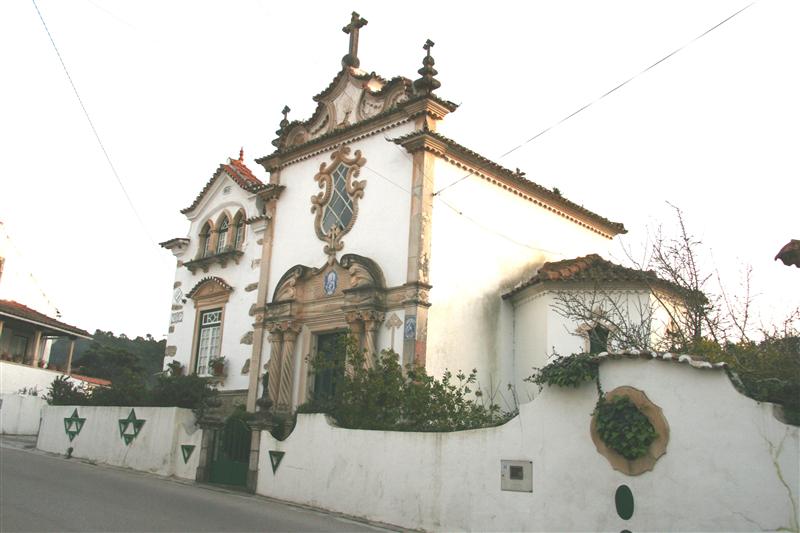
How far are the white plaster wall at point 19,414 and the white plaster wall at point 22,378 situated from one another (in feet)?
10.3

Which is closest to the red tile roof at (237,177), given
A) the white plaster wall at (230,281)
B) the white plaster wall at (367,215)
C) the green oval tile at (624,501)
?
the white plaster wall at (230,281)

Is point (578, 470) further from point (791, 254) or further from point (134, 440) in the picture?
point (134, 440)

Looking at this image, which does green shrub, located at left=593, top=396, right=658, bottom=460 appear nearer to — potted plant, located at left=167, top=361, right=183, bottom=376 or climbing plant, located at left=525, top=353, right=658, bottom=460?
climbing plant, located at left=525, top=353, right=658, bottom=460

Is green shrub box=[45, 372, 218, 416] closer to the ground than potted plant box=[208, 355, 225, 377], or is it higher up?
closer to the ground

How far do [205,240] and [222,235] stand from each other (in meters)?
0.89

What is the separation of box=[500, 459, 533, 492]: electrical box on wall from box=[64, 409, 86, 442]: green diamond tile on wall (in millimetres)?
13768

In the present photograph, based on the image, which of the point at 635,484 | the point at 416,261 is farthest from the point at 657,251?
the point at 635,484

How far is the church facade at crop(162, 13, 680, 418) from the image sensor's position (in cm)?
1625

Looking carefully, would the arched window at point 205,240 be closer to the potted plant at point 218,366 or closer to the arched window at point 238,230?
the arched window at point 238,230

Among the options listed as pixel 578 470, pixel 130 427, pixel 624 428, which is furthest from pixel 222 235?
pixel 624 428

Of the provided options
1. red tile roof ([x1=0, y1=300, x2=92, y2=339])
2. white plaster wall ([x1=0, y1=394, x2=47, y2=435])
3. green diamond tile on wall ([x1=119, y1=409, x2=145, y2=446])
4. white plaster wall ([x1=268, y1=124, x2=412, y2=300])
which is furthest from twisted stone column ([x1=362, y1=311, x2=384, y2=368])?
red tile roof ([x1=0, y1=300, x2=92, y2=339])

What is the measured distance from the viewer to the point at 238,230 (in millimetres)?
22141

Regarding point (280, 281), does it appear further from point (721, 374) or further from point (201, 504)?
point (721, 374)

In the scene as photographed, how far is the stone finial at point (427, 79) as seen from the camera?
54.7ft
